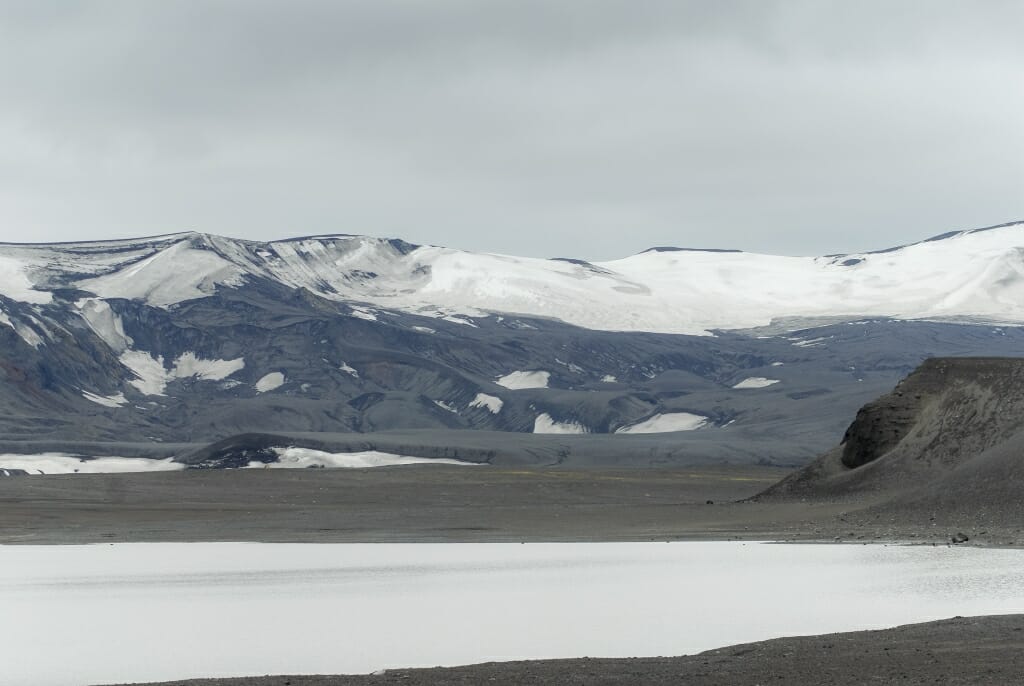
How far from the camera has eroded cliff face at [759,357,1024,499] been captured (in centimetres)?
6241

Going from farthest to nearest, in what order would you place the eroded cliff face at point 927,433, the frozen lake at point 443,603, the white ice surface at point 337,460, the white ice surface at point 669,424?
the white ice surface at point 669,424
the white ice surface at point 337,460
the eroded cliff face at point 927,433
the frozen lake at point 443,603

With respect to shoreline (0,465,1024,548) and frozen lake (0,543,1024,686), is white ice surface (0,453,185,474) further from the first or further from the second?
frozen lake (0,543,1024,686)

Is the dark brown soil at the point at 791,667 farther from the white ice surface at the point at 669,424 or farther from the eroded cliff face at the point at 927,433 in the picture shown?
the white ice surface at the point at 669,424

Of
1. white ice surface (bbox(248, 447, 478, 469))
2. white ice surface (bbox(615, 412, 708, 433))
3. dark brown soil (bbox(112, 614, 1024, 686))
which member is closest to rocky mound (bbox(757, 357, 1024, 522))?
dark brown soil (bbox(112, 614, 1024, 686))

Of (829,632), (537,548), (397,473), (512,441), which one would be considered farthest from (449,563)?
(512,441)

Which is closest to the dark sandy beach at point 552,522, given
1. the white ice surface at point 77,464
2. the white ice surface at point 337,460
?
the white ice surface at point 337,460

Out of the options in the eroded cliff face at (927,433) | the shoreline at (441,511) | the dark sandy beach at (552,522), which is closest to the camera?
the dark sandy beach at (552,522)

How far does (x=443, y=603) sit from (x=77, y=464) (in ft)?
387

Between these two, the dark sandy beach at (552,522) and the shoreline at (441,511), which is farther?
the shoreline at (441,511)

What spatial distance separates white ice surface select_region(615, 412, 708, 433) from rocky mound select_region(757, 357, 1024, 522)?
12101 cm

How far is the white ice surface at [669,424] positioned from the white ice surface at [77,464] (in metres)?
74.3

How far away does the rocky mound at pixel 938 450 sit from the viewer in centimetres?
5391

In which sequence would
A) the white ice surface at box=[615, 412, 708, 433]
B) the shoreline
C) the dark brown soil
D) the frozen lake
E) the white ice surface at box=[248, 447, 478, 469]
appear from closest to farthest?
the dark brown soil
the frozen lake
the shoreline
the white ice surface at box=[248, 447, 478, 469]
the white ice surface at box=[615, 412, 708, 433]

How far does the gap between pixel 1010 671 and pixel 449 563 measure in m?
25.3
